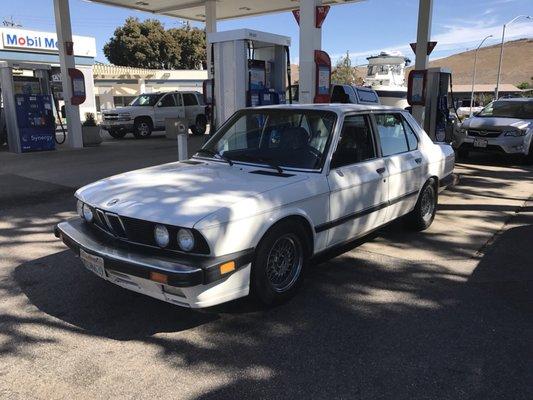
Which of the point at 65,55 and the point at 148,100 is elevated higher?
the point at 65,55

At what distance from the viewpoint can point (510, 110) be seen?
12.5 meters

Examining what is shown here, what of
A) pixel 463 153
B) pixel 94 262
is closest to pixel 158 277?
pixel 94 262

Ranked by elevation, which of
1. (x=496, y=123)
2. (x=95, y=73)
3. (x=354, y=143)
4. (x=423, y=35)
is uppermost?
(x=423, y=35)

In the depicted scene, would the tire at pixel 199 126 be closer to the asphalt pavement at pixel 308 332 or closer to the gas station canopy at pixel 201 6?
the gas station canopy at pixel 201 6

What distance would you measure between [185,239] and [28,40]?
91.9 ft

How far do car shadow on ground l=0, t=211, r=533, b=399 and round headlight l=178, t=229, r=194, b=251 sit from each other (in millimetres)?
707

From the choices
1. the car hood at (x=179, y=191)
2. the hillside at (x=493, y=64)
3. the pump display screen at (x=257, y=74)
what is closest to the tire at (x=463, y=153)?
the pump display screen at (x=257, y=74)

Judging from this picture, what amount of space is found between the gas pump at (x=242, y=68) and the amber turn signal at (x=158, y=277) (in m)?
6.79

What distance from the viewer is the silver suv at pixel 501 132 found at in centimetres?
1122

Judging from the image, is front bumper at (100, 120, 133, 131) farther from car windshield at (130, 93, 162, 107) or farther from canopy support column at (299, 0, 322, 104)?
canopy support column at (299, 0, 322, 104)

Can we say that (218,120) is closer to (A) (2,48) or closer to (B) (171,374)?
(B) (171,374)

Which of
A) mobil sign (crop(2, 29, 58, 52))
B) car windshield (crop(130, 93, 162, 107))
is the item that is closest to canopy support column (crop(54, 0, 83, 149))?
car windshield (crop(130, 93, 162, 107))

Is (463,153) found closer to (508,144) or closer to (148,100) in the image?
(508,144)

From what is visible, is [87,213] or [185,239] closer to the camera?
[185,239]
